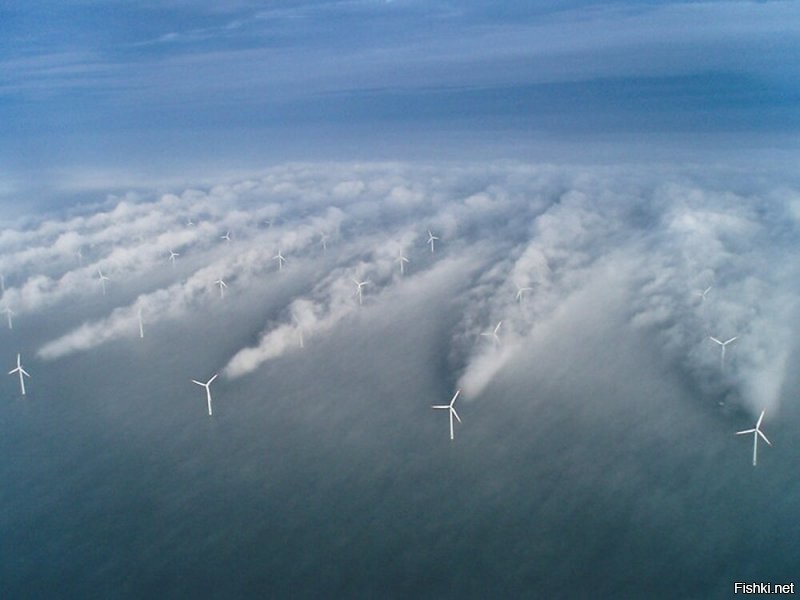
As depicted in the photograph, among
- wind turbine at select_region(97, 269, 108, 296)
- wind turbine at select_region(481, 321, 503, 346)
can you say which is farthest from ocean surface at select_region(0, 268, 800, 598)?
wind turbine at select_region(97, 269, 108, 296)

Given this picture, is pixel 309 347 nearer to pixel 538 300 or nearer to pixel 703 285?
pixel 538 300

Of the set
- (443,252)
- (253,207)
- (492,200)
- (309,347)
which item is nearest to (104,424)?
(309,347)

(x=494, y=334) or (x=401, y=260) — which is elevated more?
(x=401, y=260)

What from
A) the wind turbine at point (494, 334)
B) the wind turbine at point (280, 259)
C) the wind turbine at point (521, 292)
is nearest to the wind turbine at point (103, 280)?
the wind turbine at point (280, 259)

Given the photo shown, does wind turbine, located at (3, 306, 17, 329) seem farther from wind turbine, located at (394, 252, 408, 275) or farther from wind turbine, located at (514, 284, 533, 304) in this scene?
wind turbine, located at (514, 284, 533, 304)

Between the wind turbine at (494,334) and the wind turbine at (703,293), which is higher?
the wind turbine at (703,293)

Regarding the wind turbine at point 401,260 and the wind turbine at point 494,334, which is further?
the wind turbine at point 401,260

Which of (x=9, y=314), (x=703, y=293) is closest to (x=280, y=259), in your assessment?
(x=9, y=314)

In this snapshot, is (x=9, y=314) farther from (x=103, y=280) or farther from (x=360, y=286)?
(x=360, y=286)

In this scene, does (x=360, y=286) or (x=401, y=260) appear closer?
(x=360, y=286)

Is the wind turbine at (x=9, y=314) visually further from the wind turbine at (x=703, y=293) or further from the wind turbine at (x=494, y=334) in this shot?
the wind turbine at (x=703, y=293)

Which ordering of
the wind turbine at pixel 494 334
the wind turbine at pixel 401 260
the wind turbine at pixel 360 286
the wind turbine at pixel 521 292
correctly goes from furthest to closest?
1. the wind turbine at pixel 401 260
2. the wind turbine at pixel 360 286
3. the wind turbine at pixel 521 292
4. the wind turbine at pixel 494 334
